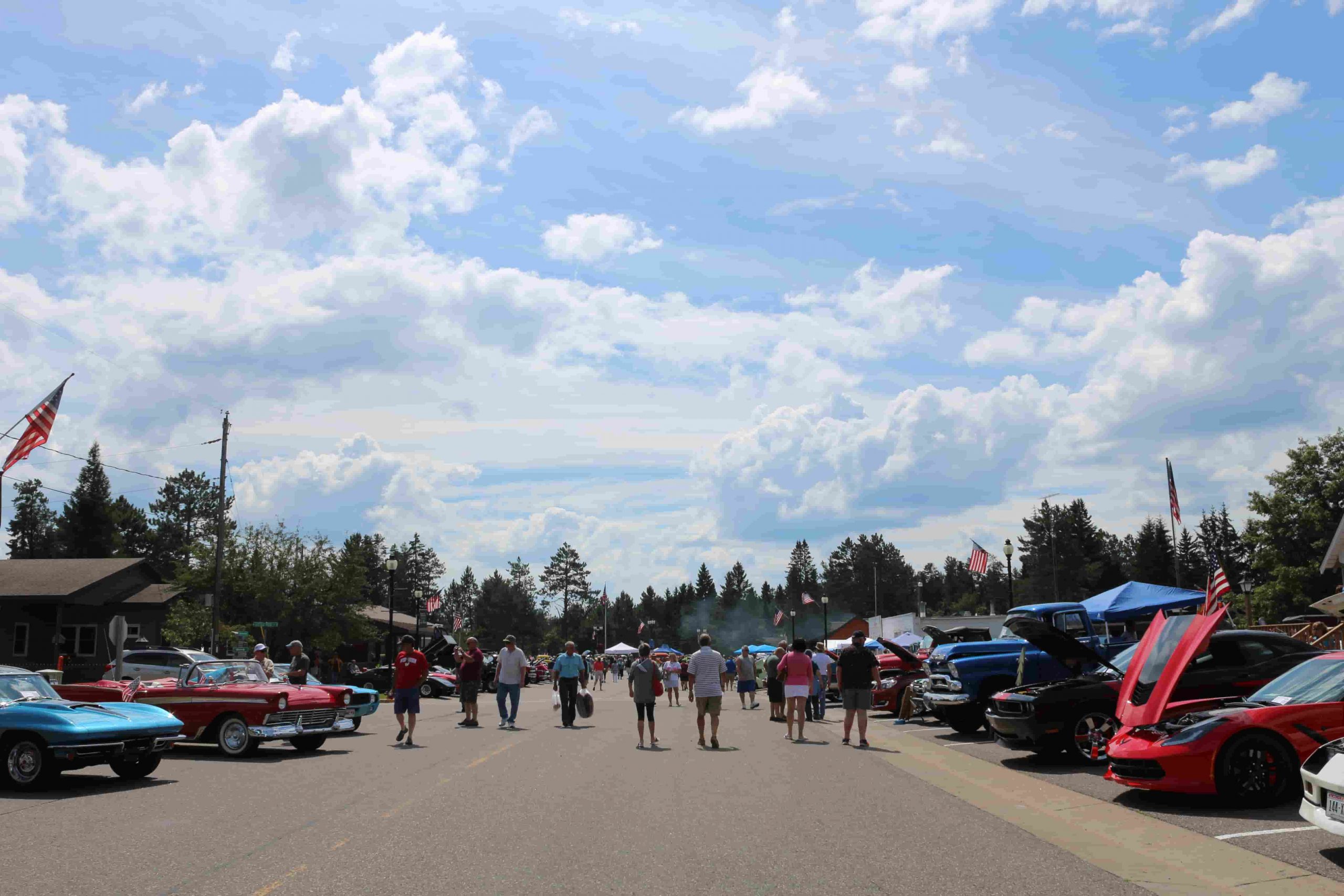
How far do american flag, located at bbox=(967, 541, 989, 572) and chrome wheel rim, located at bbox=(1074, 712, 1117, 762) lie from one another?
3339 cm

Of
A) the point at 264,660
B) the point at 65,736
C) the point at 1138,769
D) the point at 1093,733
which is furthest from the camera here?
the point at 264,660

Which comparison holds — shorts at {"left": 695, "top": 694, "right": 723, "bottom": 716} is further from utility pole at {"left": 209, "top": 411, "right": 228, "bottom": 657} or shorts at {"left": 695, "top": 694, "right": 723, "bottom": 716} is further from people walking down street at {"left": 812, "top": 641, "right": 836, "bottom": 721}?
utility pole at {"left": 209, "top": 411, "right": 228, "bottom": 657}

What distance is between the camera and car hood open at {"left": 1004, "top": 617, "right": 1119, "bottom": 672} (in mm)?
13969

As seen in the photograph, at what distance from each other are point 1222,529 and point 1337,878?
496 ft

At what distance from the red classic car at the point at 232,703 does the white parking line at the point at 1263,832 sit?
12358 millimetres

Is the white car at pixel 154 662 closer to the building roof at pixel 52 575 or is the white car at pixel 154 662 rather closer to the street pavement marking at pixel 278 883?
the building roof at pixel 52 575

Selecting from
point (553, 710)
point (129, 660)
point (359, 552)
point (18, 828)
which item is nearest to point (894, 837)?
point (18, 828)

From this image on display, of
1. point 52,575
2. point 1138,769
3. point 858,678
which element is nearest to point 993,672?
point 858,678

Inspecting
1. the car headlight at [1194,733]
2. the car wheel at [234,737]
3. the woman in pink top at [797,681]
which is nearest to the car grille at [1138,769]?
the car headlight at [1194,733]

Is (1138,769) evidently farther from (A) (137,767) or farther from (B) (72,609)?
(B) (72,609)

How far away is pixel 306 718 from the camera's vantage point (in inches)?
647

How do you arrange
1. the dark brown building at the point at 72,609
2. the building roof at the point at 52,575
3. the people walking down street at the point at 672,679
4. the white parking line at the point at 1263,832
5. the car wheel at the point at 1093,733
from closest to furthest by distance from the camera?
1. the white parking line at the point at 1263,832
2. the car wheel at the point at 1093,733
3. the people walking down street at the point at 672,679
4. the building roof at the point at 52,575
5. the dark brown building at the point at 72,609

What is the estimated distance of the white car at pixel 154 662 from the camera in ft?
88.0

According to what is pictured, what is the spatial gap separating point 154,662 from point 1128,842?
25.7 meters
